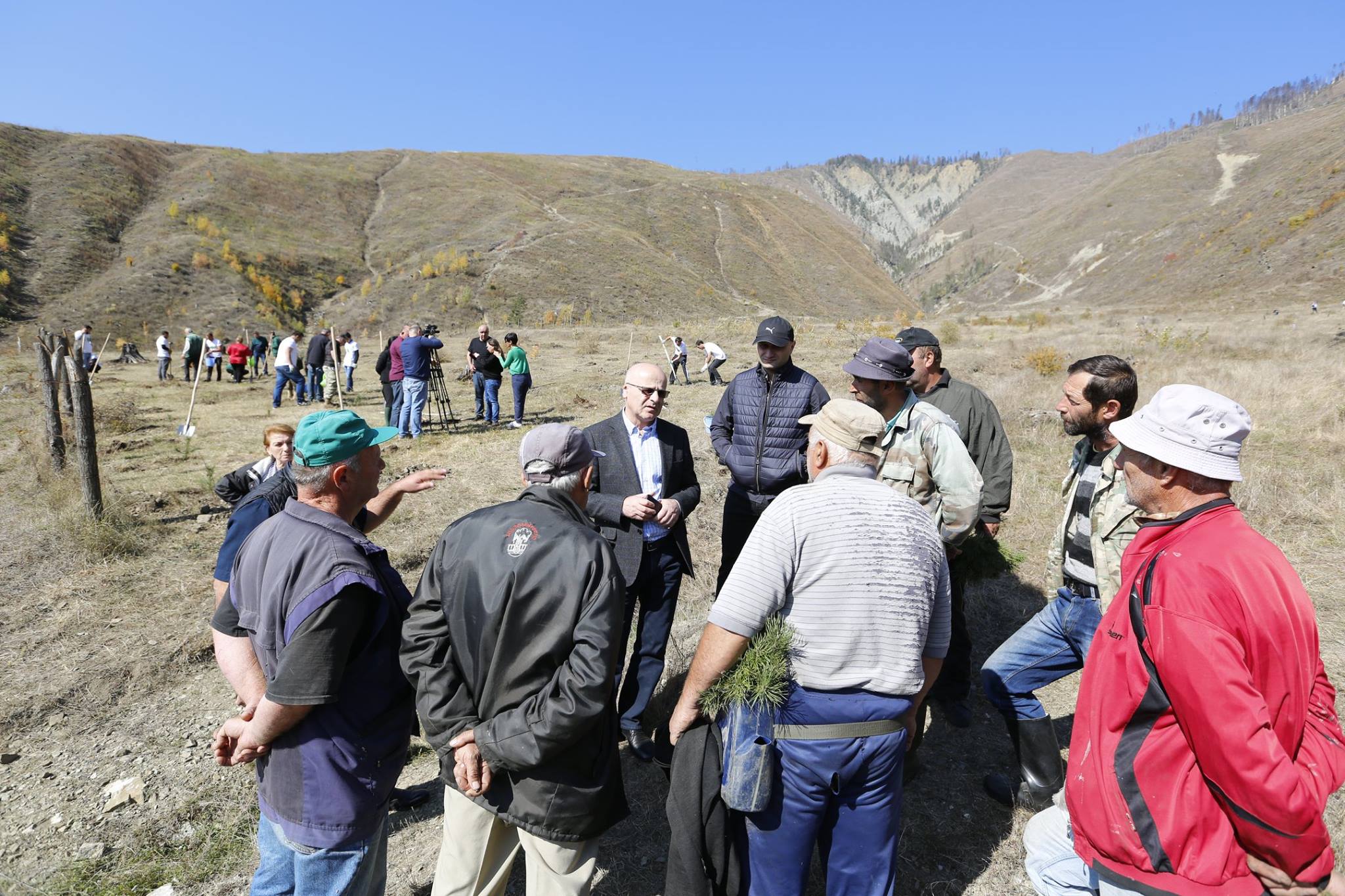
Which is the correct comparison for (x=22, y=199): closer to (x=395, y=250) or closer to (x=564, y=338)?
(x=395, y=250)

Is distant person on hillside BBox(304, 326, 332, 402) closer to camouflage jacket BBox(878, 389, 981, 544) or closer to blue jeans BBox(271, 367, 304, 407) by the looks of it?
blue jeans BBox(271, 367, 304, 407)

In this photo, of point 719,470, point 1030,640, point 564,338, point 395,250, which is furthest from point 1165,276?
point 1030,640

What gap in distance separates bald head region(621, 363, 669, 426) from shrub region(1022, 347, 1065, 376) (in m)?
14.9

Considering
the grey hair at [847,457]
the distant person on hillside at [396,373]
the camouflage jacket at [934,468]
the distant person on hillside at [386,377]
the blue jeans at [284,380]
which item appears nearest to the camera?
the grey hair at [847,457]

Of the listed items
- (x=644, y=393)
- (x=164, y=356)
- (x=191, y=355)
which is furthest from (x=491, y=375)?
(x=164, y=356)

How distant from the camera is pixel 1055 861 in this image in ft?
6.59

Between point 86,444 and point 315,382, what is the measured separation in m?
10.3

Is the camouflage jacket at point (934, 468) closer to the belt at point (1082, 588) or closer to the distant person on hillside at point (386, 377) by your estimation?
the belt at point (1082, 588)

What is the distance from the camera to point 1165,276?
197 feet

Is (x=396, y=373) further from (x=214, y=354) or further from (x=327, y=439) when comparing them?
(x=214, y=354)

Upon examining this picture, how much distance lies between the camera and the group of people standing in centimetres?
152

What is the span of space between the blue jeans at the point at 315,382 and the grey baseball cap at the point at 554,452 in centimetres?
1521

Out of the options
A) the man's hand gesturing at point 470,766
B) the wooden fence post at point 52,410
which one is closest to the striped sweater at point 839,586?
the man's hand gesturing at point 470,766

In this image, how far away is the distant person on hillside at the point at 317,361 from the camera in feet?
49.0
